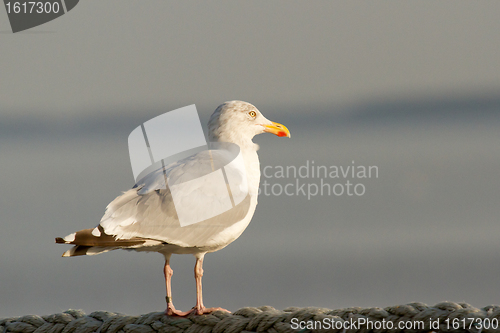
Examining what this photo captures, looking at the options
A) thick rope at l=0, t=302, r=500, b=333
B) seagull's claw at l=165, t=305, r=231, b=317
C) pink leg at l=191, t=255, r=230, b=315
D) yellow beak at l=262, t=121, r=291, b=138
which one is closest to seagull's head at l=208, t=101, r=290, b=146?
yellow beak at l=262, t=121, r=291, b=138

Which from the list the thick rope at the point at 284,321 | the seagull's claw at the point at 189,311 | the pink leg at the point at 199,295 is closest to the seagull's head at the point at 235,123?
the pink leg at the point at 199,295

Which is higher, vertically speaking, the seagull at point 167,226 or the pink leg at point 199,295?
the seagull at point 167,226

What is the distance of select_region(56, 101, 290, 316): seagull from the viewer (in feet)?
8.10

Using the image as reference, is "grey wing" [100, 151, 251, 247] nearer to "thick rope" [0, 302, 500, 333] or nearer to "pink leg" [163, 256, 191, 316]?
"pink leg" [163, 256, 191, 316]

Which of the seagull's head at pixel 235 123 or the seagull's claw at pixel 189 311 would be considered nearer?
the seagull's claw at pixel 189 311

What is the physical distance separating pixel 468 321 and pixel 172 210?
1682 millimetres

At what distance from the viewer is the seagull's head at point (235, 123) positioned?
349cm

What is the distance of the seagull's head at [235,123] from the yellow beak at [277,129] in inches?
3.1

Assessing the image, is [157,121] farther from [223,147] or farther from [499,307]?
[499,307]

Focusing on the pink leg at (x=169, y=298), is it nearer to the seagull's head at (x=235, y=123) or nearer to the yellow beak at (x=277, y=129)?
the seagull's head at (x=235, y=123)

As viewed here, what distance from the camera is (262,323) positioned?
2160mm

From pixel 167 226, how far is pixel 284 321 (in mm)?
951

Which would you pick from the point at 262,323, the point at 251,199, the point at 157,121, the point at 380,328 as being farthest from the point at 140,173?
the point at 380,328

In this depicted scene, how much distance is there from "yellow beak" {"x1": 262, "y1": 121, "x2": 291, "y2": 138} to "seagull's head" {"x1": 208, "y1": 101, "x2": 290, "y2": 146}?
8 centimetres
